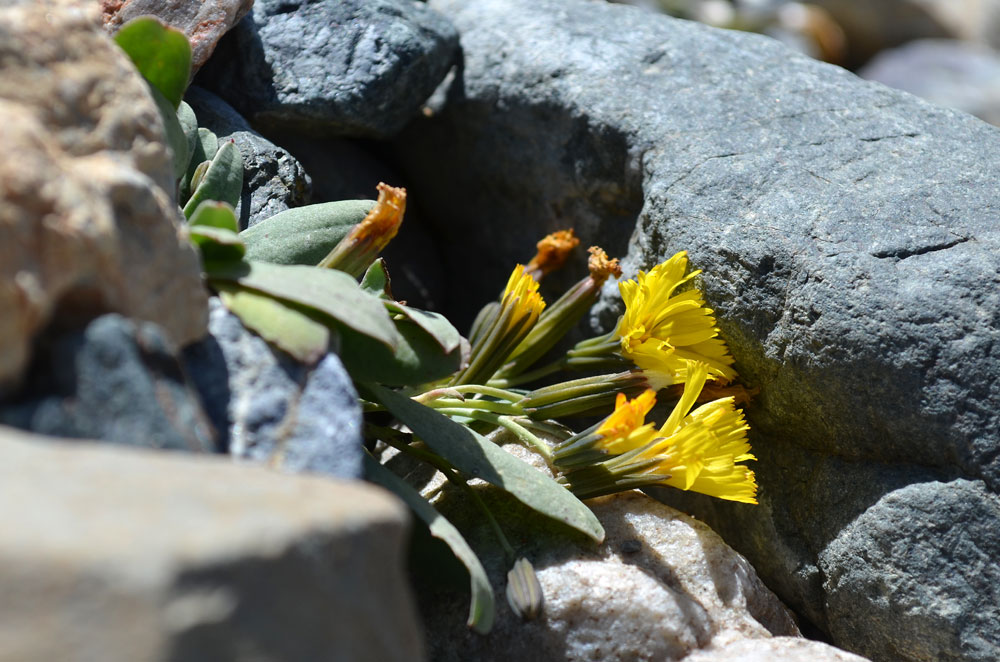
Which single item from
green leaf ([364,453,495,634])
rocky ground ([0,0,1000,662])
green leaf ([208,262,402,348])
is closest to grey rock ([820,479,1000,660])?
rocky ground ([0,0,1000,662])

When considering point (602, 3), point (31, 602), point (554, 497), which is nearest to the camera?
point (31, 602)

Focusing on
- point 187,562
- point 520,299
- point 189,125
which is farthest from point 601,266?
point 187,562

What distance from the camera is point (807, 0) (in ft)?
36.3

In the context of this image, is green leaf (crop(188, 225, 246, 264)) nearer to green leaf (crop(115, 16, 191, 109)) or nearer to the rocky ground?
the rocky ground

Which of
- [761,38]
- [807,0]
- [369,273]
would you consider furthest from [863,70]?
[369,273]

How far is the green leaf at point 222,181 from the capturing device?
191cm

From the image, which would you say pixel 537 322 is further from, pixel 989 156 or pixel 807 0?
pixel 807 0

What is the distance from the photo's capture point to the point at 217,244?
4.96 feet

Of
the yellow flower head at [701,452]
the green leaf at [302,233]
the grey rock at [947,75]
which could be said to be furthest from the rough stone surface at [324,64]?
the grey rock at [947,75]

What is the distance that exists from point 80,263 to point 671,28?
1947 mm

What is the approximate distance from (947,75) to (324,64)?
8.14 metres

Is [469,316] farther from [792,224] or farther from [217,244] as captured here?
[217,244]

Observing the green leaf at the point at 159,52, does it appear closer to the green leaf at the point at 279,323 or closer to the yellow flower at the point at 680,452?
the green leaf at the point at 279,323

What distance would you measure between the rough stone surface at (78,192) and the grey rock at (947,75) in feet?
25.9
